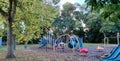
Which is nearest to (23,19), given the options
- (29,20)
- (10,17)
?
(10,17)

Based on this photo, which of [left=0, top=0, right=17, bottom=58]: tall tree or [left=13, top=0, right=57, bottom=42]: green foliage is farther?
[left=0, top=0, right=17, bottom=58]: tall tree

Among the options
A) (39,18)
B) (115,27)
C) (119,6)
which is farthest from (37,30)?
(115,27)

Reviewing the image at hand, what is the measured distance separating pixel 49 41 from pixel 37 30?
1208 cm

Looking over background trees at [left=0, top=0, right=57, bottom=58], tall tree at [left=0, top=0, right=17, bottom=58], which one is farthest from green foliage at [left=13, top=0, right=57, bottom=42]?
tall tree at [left=0, top=0, right=17, bottom=58]

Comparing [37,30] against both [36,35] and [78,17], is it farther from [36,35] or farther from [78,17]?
[78,17]

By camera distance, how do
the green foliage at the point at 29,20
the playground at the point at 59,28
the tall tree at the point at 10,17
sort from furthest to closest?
the tall tree at the point at 10,17 < the green foliage at the point at 29,20 < the playground at the point at 59,28

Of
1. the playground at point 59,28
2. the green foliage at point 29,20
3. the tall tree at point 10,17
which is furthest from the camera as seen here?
the tall tree at point 10,17

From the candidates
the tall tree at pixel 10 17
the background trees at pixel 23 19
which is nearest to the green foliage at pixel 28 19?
the background trees at pixel 23 19

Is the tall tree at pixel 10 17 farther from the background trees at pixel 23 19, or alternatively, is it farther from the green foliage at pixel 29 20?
the green foliage at pixel 29 20

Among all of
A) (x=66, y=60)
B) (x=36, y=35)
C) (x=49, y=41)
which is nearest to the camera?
(x=66, y=60)

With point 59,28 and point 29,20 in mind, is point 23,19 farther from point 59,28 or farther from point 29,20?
point 59,28

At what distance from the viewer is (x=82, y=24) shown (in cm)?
4194

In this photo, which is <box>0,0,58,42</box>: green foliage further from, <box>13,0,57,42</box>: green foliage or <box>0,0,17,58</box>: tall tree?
<box>0,0,17,58</box>: tall tree

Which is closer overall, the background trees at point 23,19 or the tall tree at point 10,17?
the background trees at point 23,19
